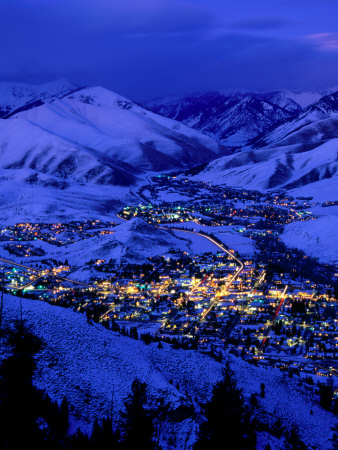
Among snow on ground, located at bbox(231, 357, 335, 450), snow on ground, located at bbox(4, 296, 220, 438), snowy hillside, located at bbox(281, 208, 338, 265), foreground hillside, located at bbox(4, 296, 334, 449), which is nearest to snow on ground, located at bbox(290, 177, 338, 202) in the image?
snowy hillside, located at bbox(281, 208, 338, 265)

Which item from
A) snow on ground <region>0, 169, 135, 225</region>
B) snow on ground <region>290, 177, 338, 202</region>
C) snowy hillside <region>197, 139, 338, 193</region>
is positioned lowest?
snow on ground <region>0, 169, 135, 225</region>

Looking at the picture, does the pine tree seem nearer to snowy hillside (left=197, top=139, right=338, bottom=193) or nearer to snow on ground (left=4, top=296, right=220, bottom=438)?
snow on ground (left=4, top=296, right=220, bottom=438)

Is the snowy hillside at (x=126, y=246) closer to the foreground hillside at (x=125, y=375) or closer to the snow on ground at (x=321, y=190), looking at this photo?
the foreground hillside at (x=125, y=375)

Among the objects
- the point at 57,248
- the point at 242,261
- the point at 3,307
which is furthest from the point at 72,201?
the point at 3,307

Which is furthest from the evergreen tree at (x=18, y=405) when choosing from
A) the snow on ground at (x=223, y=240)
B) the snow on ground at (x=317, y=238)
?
the snow on ground at (x=317, y=238)

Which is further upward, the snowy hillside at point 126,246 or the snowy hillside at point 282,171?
the snowy hillside at point 282,171

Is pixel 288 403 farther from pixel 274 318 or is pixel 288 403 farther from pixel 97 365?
pixel 274 318

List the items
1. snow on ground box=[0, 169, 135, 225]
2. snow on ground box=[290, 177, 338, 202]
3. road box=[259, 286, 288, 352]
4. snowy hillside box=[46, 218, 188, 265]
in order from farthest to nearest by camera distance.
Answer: snow on ground box=[290, 177, 338, 202], snow on ground box=[0, 169, 135, 225], snowy hillside box=[46, 218, 188, 265], road box=[259, 286, 288, 352]
